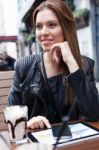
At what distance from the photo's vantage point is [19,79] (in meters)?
1.83

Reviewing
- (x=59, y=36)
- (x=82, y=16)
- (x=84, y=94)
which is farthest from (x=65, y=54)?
(x=82, y=16)

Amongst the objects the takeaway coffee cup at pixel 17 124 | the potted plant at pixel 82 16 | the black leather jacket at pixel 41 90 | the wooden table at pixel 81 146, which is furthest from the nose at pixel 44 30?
the potted plant at pixel 82 16

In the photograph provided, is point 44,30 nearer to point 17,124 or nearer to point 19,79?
point 19,79

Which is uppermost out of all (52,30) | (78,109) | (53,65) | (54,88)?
(52,30)

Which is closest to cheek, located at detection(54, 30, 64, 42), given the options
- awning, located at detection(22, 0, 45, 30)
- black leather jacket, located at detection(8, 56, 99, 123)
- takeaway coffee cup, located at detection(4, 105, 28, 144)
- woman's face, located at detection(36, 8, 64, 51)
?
woman's face, located at detection(36, 8, 64, 51)

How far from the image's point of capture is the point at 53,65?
179 cm

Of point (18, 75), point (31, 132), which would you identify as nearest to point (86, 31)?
point (18, 75)

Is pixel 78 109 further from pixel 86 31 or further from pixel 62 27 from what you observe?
pixel 86 31

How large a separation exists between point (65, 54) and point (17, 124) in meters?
0.61

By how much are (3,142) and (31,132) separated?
0.46 feet

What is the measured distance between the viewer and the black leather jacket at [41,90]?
5.10 ft

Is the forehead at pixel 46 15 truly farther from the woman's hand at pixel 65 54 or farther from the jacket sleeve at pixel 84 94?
the jacket sleeve at pixel 84 94

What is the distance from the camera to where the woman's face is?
1.73m

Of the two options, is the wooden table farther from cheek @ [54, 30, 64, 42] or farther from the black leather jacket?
cheek @ [54, 30, 64, 42]
